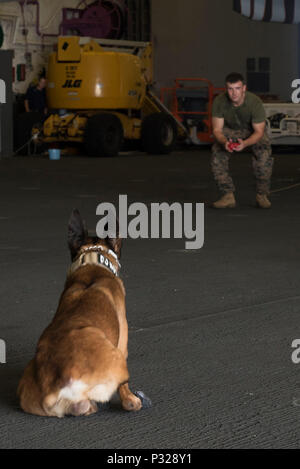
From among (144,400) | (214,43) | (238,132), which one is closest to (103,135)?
(214,43)

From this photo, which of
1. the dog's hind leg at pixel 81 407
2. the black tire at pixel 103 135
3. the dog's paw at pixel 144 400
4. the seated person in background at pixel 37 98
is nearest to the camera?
the dog's hind leg at pixel 81 407

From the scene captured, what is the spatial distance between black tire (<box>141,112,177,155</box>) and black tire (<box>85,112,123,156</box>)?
1.02 m

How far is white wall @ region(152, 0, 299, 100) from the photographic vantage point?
25375 millimetres

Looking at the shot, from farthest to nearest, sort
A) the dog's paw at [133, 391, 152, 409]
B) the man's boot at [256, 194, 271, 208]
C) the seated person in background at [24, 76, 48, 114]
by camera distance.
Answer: the seated person in background at [24, 76, 48, 114]
the man's boot at [256, 194, 271, 208]
the dog's paw at [133, 391, 152, 409]

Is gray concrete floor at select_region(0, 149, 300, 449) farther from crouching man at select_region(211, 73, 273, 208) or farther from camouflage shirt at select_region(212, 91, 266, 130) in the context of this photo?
camouflage shirt at select_region(212, 91, 266, 130)

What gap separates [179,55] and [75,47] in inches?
217

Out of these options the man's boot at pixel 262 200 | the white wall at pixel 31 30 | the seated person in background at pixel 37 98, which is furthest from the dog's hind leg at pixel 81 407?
the white wall at pixel 31 30

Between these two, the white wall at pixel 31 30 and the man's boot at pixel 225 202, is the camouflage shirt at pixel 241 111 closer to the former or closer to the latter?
the man's boot at pixel 225 202

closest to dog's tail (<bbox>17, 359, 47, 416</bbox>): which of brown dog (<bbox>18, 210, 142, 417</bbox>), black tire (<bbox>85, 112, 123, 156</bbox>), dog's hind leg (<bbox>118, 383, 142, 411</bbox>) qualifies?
brown dog (<bbox>18, 210, 142, 417</bbox>)

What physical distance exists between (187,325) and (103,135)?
15.2m

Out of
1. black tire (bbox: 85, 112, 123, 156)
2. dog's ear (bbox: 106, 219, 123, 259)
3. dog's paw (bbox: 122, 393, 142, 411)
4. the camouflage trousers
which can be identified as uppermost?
dog's ear (bbox: 106, 219, 123, 259)

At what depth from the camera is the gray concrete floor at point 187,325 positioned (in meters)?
3.46

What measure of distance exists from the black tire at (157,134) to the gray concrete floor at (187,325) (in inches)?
389

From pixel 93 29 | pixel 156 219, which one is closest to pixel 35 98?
pixel 93 29
